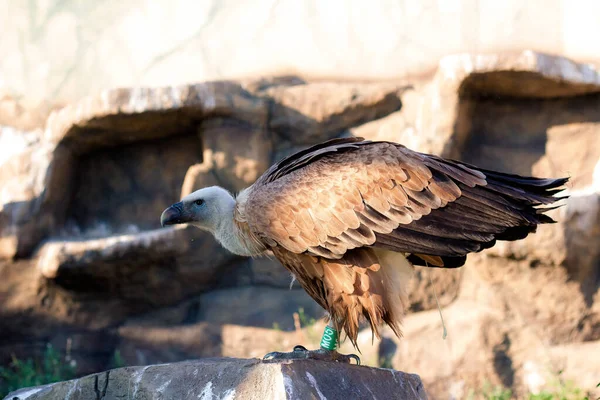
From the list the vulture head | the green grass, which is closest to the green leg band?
the vulture head

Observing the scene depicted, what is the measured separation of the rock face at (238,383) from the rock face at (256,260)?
309 cm

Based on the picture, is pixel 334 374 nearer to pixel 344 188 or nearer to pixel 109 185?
pixel 344 188

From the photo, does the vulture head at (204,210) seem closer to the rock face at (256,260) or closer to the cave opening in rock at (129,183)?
the rock face at (256,260)

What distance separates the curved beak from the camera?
4.54 meters

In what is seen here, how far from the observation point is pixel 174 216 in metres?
4.56

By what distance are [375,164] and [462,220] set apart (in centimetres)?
53

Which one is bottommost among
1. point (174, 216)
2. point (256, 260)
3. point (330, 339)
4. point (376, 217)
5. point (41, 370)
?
point (41, 370)

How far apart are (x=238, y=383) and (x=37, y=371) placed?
14.8 feet

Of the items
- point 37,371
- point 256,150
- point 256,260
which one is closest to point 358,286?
point 256,150

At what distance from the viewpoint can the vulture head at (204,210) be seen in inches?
178

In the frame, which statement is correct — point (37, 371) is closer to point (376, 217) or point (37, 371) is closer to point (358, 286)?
point (358, 286)

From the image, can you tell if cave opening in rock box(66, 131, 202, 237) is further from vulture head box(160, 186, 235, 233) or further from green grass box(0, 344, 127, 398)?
vulture head box(160, 186, 235, 233)

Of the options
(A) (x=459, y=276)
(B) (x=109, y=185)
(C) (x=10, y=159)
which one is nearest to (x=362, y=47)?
(A) (x=459, y=276)

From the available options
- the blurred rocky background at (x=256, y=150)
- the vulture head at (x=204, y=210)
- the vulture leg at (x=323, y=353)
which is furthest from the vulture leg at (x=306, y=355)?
the blurred rocky background at (x=256, y=150)
